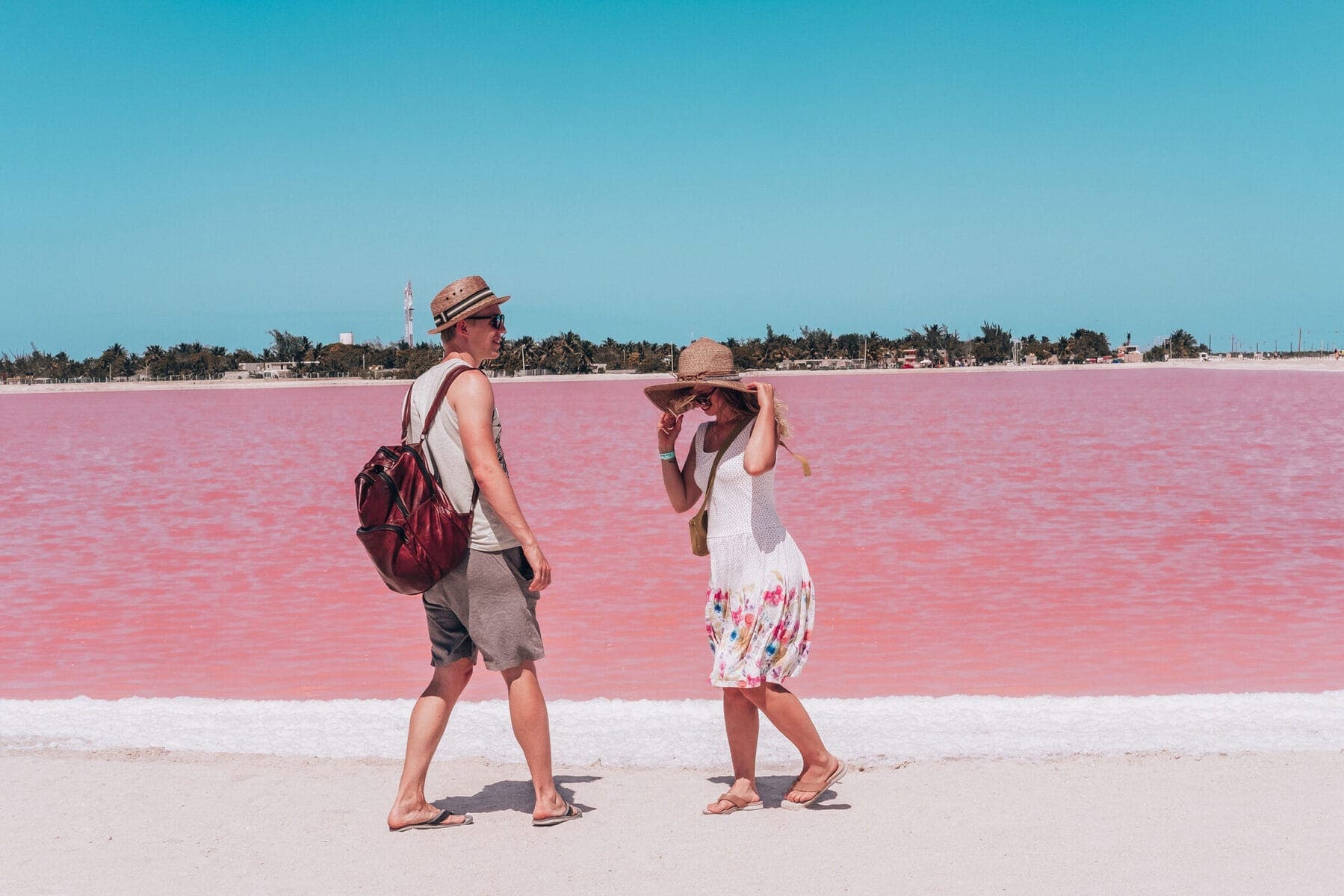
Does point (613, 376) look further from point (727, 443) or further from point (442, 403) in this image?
point (442, 403)

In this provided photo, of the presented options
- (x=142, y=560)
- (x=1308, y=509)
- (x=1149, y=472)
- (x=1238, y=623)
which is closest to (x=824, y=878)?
(x=1238, y=623)

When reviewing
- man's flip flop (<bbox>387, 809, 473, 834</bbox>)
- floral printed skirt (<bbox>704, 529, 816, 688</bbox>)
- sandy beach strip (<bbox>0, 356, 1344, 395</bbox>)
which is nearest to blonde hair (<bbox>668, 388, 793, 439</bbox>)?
floral printed skirt (<bbox>704, 529, 816, 688</bbox>)

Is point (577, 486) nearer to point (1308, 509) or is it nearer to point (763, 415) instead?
point (1308, 509)

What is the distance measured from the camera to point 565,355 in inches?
5753

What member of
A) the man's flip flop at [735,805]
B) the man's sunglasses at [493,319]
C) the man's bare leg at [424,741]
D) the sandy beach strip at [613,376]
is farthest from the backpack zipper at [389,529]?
the sandy beach strip at [613,376]

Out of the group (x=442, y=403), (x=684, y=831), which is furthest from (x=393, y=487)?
(x=684, y=831)

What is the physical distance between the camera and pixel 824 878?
11.0ft

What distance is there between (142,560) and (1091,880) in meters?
10.7

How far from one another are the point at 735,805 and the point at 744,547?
33.3 inches

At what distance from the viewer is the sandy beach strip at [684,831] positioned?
11.0 ft

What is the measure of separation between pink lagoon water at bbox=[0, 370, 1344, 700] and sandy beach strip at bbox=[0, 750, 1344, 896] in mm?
2375

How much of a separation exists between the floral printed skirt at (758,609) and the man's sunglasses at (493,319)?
0.96m

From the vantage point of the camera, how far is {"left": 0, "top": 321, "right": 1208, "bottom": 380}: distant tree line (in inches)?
5778

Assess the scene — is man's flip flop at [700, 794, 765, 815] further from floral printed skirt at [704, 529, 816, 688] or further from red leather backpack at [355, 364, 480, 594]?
red leather backpack at [355, 364, 480, 594]
